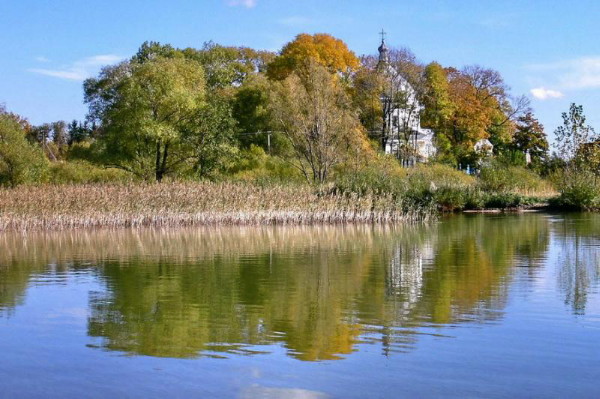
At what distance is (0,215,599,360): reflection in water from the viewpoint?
409 inches

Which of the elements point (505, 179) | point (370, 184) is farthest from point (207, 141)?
point (505, 179)

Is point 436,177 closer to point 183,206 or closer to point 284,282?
point 183,206

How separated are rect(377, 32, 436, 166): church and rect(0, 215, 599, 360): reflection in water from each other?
31572 millimetres

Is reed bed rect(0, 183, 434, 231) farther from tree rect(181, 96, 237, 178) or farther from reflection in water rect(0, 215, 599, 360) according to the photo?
tree rect(181, 96, 237, 178)

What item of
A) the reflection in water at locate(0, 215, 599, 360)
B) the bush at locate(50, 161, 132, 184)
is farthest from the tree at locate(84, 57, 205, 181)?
the reflection in water at locate(0, 215, 599, 360)

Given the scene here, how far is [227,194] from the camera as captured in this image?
32.7 m

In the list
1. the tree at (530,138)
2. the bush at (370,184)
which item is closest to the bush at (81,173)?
the bush at (370,184)

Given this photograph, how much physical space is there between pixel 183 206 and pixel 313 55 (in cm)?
3269

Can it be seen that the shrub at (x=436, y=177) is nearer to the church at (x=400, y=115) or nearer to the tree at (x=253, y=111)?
the church at (x=400, y=115)

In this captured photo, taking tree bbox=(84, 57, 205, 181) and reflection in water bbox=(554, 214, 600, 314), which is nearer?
reflection in water bbox=(554, 214, 600, 314)

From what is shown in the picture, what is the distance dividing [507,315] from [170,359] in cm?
507

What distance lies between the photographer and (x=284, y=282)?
15.4 m

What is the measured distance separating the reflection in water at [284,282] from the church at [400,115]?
31.6 meters

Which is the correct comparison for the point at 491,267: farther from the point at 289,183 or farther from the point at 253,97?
the point at 253,97
